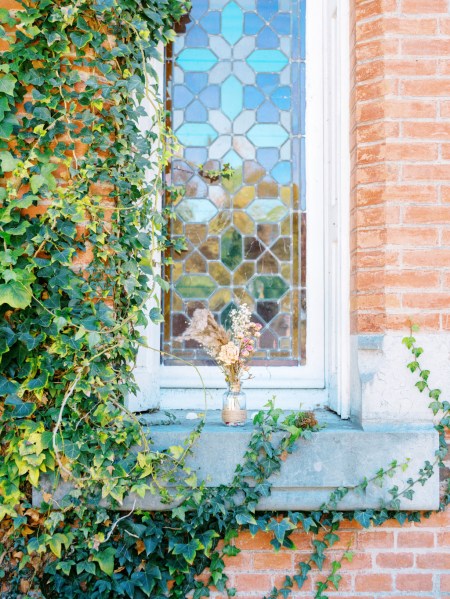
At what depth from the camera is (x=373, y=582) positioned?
103 inches

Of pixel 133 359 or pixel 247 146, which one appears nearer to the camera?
pixel 133 359

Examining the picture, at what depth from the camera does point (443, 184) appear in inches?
104

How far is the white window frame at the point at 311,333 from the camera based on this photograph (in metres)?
3.01

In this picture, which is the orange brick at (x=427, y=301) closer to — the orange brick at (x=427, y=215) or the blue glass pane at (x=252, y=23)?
the orange brick at (x=427, y=215)

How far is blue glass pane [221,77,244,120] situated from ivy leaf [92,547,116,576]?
2077mm

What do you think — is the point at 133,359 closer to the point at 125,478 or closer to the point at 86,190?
the point at 125,478

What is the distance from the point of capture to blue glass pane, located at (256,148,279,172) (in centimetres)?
316

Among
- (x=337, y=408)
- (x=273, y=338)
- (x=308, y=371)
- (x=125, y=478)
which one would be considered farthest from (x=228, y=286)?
(x=125, y=478)

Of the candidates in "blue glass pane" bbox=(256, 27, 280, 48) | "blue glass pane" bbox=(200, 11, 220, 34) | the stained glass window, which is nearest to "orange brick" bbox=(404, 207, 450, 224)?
the stained glass window

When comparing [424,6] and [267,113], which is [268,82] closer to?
[267,113]

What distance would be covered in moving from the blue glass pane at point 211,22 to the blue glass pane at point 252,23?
0.46 ft

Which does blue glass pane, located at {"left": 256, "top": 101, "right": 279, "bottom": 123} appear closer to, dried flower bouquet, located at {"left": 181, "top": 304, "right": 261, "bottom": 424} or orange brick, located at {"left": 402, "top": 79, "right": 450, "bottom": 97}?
orange brick, located at {"left": 402, "top": 79, "right": 450, "bottom": 97}

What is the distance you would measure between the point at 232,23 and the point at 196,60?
26 cm

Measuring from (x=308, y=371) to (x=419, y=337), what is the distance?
0.64 meters
